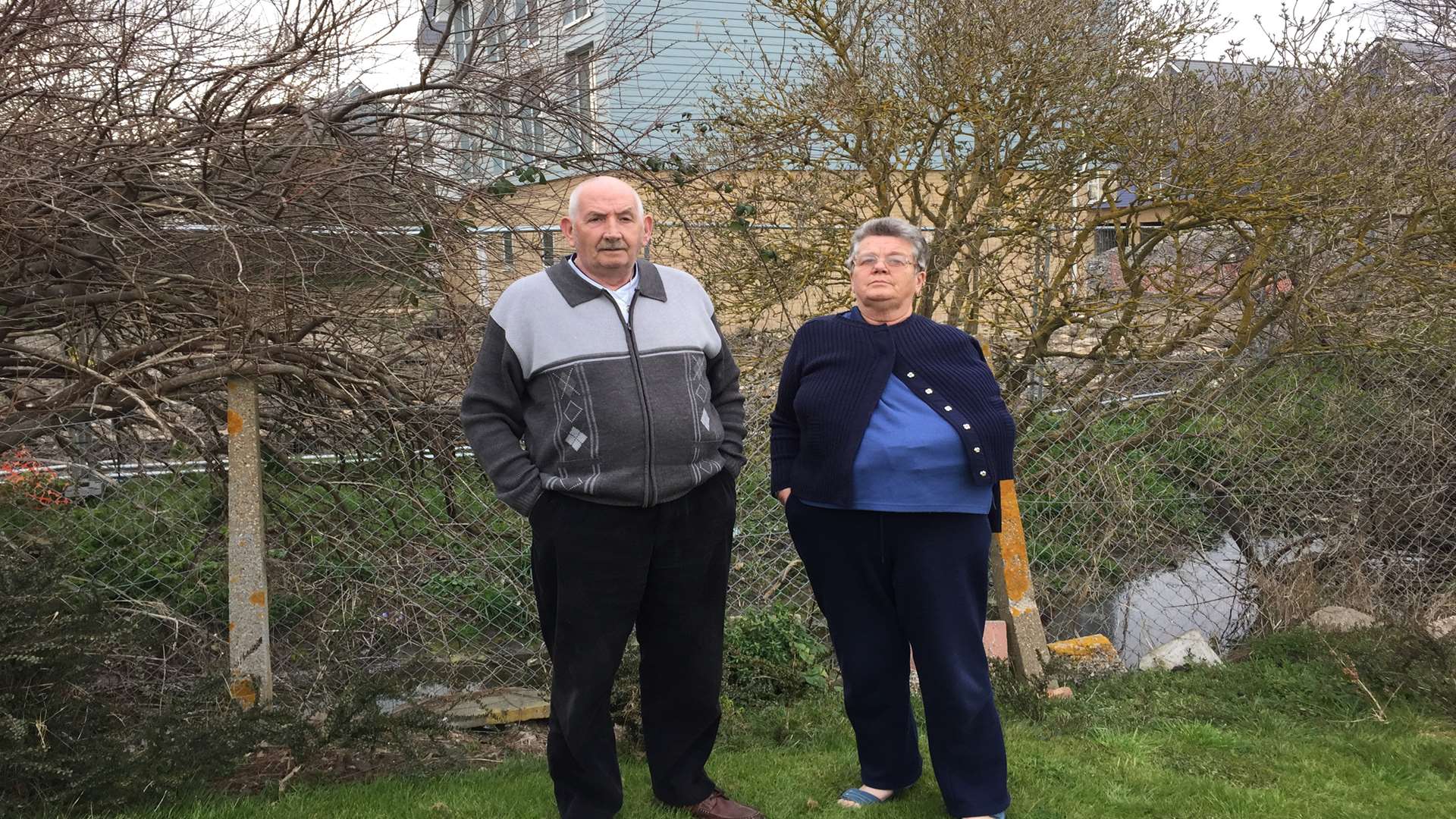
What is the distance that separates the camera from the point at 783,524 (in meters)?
4.67

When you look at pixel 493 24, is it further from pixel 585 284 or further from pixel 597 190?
pixel 585 284

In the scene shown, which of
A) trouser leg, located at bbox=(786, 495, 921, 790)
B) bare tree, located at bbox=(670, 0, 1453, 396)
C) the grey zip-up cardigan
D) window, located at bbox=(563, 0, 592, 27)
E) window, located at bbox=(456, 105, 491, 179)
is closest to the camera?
the grey zip-up cardigan

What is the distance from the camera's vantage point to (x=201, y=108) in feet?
13.3

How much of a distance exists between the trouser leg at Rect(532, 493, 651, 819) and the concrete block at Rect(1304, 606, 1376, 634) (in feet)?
Answer: 11.8

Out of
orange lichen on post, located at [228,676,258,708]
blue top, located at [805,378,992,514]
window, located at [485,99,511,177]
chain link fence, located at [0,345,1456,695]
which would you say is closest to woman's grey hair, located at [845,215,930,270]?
blue top, located at [805,378,992,514]

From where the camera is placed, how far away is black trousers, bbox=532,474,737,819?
2936 mm

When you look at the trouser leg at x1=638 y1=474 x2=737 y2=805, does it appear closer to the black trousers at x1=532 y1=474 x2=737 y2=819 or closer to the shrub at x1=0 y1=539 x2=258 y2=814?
the black trousers at x1=532 y1=474 x2=737 y2=819

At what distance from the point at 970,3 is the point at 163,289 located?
4496 millimetres

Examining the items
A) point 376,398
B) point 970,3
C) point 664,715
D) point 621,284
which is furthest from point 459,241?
point 970,3

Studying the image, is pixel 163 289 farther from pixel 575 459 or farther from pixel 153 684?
pixel 575 459

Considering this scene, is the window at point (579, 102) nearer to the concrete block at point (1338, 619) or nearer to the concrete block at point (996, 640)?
the concrete block at point (996, 640)

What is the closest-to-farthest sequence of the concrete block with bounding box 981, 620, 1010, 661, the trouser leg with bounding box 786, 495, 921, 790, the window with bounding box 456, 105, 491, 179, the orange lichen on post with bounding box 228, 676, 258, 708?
the trouser leg with bounding box 786, 495, 921, 790 → the orange lichen on post with bounding box 228, 676, 258, 708 → the window with bounding box 456, 105, 491, 179 → the concrete block with bounding box 981, 620, 1010, 661

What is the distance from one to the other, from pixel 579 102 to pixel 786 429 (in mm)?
2189

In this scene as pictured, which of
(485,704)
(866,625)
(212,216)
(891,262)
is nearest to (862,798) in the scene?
(866,625)
